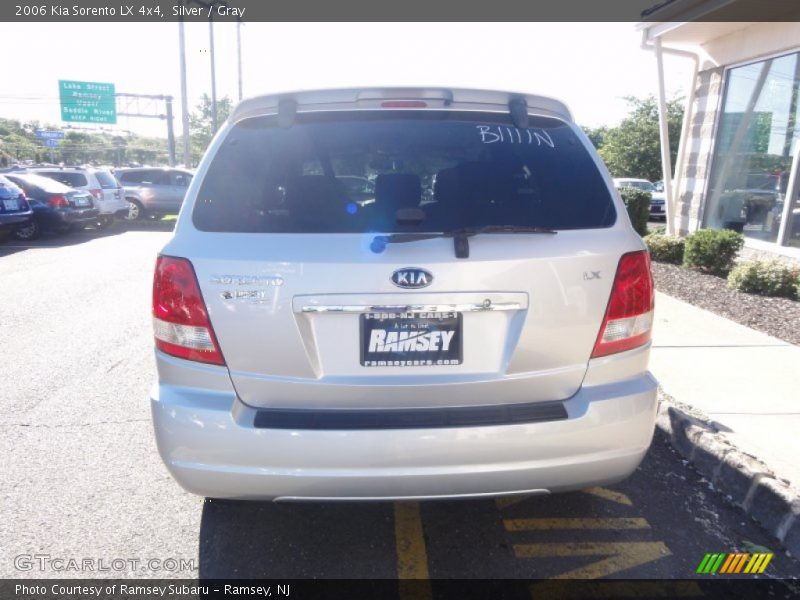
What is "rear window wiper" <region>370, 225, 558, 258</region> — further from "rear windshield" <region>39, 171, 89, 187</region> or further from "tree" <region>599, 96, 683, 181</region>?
"tree" <region>599, 96, 683, 181</region>

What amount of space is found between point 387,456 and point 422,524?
0.97m

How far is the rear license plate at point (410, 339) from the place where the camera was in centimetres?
227

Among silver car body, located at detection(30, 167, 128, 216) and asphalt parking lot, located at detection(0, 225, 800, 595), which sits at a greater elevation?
silver car body, located at detection(30, 167, 128, 216)

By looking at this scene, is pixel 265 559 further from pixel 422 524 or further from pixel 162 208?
pixel 162 208

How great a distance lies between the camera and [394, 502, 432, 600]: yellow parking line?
8.44ft

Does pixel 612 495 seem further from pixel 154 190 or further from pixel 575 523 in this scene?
pixel 154 190

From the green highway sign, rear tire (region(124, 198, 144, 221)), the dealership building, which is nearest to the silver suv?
the dealership building

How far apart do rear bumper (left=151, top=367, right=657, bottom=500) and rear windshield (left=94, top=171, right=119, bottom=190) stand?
16.8m

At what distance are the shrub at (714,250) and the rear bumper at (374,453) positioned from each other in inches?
293

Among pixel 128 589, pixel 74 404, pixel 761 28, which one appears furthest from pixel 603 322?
pixel 761 28

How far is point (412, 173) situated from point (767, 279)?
651 cm

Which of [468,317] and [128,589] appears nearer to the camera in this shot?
[468,317]

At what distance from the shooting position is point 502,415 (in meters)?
2.33

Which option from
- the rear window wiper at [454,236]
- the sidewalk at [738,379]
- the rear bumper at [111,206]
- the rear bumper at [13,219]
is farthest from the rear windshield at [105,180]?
the rear window wiper at [454,236]
